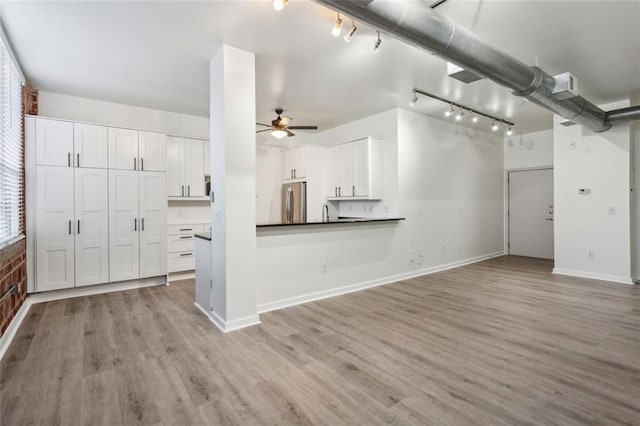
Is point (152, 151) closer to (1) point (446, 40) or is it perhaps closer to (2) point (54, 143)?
(2) point (54, 143)

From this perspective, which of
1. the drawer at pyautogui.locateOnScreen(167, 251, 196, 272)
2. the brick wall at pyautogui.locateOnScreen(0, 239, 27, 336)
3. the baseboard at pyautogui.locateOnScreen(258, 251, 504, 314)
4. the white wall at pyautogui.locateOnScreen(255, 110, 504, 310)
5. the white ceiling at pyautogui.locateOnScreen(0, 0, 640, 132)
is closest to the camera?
the white ceiling at pyautogui.locateOnScreen(0, 0, 640, 132)

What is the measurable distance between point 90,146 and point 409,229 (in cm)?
505

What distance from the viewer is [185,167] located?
5.38 metres

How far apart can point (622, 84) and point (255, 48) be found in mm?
4912

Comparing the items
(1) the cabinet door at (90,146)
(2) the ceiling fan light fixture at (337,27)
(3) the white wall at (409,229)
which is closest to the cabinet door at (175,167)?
(1) the cabinet door at (90,146)

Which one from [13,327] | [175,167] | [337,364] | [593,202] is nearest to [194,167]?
[175,167]

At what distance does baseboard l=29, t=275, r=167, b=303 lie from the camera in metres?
4.18

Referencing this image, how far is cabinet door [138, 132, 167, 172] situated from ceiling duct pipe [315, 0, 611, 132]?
4081 mm

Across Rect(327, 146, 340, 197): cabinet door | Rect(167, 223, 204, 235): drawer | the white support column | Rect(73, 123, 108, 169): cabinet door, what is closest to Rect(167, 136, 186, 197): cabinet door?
Rect(167, 223, 204, 235): drawer

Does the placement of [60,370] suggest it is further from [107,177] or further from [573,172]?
[573,172]

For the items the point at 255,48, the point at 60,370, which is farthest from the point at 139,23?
the point at 60,370

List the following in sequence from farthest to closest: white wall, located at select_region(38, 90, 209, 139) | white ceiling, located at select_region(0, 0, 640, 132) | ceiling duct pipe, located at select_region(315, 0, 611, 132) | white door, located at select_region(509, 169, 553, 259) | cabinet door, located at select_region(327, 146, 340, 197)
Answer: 1. white door, located at select_region(509, 169, 553, 259)
2. cabinet door, located at select_region(327, 146, 340, 197)
3. white wall, located at select_region(38, 90, 209, 139)
4. white ceiling, located at select_region(0, 0, 640, 132)
5. ceiling duct pipe, located at select_region(315, 0, 611, 132)

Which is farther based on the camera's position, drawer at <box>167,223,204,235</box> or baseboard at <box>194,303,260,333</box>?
drawer at <box>167,223,204,235</box>

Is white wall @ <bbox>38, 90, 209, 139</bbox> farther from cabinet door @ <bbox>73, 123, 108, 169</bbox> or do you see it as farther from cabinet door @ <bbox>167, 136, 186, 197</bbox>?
cabinet door @ <bbox>73, 123, 108, 169</bbox>
